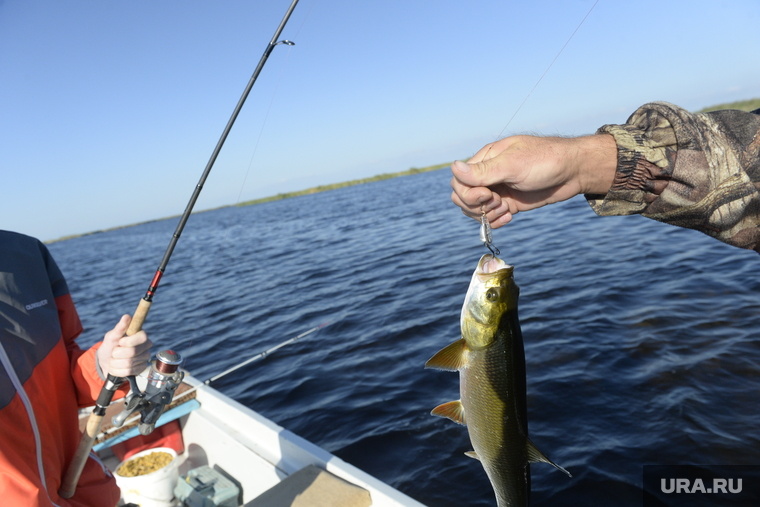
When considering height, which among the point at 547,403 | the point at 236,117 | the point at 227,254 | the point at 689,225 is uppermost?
the point at 236,117

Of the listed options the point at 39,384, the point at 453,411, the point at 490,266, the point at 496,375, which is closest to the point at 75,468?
the point at 39,384

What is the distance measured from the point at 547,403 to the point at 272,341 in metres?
6.76

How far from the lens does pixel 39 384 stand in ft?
8.73

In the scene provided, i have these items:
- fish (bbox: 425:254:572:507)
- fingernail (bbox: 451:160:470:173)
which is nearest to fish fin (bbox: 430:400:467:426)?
fish (bbox: 425:254:572:507)

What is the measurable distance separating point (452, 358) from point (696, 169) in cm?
142

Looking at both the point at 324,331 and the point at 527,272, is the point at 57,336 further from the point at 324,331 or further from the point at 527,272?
the point at 527,272

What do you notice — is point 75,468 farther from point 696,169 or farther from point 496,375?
point 696,169

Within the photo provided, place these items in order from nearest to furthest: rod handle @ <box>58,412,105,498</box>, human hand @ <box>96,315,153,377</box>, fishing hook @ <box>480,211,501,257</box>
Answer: fishing hook @ <box>480,211,501,257</box> → human hand @ <box>96,315,153,377</box> → rod handle @ <box>58,412,105,498</box>

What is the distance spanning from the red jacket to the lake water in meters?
3.58

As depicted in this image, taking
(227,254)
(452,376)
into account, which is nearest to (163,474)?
(452,376)

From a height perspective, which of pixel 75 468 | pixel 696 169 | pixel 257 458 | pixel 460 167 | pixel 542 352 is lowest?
pixel 542 352

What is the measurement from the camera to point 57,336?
2893mm

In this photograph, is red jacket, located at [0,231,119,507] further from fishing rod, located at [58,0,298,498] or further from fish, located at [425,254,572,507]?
fish, located at [425,254,572,507]

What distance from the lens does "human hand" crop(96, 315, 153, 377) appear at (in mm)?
2645
